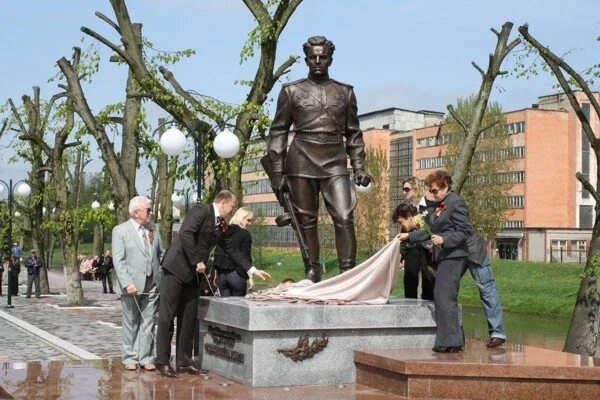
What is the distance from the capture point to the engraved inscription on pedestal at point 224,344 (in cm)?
920

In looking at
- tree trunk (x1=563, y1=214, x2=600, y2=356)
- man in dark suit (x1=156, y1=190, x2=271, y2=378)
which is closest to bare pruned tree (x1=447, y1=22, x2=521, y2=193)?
tree trunk (x1=563, y1=214, x2=600, y2=356)

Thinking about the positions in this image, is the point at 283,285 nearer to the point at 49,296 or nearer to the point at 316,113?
the point at 316,113

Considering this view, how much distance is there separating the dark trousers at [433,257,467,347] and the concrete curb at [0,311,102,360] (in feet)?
20.1

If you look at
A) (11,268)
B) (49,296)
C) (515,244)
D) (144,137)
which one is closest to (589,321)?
(144,137)

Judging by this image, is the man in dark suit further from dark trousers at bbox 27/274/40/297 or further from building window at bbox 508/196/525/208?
building window at bbox 508/196/525/208

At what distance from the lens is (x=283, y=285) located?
400 inches

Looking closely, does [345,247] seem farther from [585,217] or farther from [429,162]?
[429,162]

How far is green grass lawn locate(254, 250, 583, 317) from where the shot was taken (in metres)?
40.9

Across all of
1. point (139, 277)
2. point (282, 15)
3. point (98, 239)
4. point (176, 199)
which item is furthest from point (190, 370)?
point (98, 239)

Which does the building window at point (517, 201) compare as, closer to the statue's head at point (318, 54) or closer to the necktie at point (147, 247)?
the statue's head at point (318, 54)

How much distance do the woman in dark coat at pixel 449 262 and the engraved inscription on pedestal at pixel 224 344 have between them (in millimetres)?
1876

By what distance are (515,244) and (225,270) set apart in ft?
201

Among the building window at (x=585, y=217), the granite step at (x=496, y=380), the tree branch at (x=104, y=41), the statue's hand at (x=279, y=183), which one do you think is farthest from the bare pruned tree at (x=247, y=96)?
the building window at (x=585, y=217)

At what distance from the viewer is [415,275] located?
36.0 feet
